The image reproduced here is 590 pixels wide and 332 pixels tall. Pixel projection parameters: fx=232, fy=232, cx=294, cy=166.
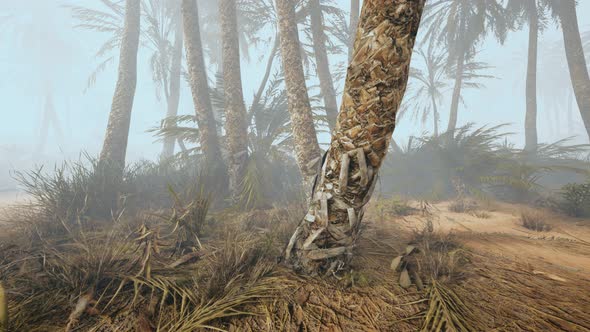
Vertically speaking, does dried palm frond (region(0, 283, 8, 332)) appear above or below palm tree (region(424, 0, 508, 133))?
below

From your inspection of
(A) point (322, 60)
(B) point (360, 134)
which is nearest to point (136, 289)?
(B) point (360, 134)

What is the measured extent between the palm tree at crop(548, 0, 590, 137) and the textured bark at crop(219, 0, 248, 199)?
26.8ft

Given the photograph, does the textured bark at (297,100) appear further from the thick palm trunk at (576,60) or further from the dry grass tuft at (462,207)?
the thick palm trunk at (576,60)

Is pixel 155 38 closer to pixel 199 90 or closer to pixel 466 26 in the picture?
pixel 199 90

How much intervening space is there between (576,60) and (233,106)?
8784 mm

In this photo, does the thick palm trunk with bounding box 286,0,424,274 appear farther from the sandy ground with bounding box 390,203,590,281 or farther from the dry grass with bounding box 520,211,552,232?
the dry grass with bounding box 520,211,552,232

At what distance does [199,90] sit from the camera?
15.9 feet

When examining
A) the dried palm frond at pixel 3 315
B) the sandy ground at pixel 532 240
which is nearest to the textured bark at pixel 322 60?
the sandy ground at pixel 532 240

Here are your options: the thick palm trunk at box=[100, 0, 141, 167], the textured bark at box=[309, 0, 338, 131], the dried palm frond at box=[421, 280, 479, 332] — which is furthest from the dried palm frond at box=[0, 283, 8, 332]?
the textured bark at box=[309, 0, 338, 131]

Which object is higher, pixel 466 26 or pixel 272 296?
pixel 466 26

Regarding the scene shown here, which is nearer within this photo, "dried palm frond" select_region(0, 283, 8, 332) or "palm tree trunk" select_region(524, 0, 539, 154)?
"dried palm frond" select_region(0, 283, 8, 332)

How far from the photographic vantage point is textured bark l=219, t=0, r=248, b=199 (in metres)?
4.13

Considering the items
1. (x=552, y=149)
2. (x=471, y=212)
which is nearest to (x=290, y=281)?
(x=471, y=212)

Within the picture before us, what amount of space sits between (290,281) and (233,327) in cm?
43
